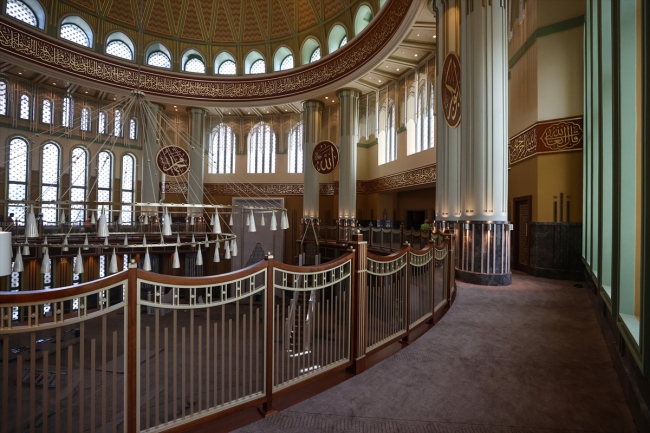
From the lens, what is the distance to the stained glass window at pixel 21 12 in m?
11.4

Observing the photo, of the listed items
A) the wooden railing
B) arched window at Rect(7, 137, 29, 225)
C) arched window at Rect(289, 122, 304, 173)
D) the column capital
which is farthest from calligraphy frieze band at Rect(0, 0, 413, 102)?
the wooden railing

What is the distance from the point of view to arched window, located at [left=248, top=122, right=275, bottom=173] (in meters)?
16.8

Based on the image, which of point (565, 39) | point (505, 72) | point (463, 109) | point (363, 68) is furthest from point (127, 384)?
point (363, 68)

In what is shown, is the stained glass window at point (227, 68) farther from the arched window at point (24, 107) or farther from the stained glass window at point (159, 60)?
the arched window at point (24, 107)

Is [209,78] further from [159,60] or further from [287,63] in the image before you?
[287,63]

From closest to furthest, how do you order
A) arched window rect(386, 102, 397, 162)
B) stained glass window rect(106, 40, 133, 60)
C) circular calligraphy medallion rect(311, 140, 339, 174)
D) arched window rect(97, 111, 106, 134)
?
circular calligraphy medallion rect(311, 140, 339, 174) → arched window rect(386, 102, 397, 162) → stained glass window rect(106, 40, 133, 60) → arched window rect(97, 111, 106, 134)

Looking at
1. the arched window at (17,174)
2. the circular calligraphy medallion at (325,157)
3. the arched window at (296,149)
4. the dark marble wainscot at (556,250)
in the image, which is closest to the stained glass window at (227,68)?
the arched window at (296,149)

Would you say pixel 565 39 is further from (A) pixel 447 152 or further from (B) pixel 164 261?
(B) pixel 164 261

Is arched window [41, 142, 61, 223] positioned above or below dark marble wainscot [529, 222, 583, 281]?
above

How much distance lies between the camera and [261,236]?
1686 cm

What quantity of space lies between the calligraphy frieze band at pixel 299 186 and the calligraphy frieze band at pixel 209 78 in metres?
4.03

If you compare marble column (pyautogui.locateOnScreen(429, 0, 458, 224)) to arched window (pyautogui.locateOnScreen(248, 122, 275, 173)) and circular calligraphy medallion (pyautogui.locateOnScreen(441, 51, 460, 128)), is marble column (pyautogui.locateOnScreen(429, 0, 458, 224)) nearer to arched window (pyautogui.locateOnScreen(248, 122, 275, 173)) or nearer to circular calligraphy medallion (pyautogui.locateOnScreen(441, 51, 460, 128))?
circular calligraphy medallion (pyautogui.locateOnScreen(441, 51, 460, 128))

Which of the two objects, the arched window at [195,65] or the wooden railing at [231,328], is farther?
the arched window at [195,65]

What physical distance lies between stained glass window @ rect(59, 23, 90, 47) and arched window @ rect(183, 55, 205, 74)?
3746 millimetres
